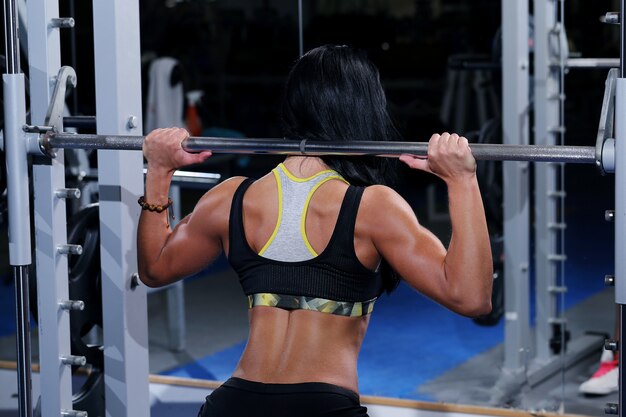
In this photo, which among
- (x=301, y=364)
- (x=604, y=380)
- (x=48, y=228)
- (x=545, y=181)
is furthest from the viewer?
(x=545, y=181)

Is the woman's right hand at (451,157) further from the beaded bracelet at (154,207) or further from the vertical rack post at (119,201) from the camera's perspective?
the vertical rack post at (119,201)

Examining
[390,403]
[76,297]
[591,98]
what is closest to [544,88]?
[591,98]

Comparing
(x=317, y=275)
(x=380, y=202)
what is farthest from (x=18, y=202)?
(x=380, y=202)

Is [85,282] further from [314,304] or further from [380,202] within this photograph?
[380,202]

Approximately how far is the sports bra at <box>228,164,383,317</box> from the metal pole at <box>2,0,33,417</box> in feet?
2.15

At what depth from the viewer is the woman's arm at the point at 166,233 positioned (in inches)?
97.3

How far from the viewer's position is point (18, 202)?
2.68m

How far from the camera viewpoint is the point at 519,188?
4.67 meters

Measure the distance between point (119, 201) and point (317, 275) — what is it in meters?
0.92

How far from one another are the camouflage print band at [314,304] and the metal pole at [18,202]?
0.70m

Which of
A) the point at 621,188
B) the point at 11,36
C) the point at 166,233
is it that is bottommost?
the point at 166,233

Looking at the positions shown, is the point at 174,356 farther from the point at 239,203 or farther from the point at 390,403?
the point at 239,203

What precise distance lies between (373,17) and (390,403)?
7.23ft

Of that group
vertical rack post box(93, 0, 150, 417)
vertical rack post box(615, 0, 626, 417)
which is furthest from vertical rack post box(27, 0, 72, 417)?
vertical rack post box(615, 0, 626, 417)
